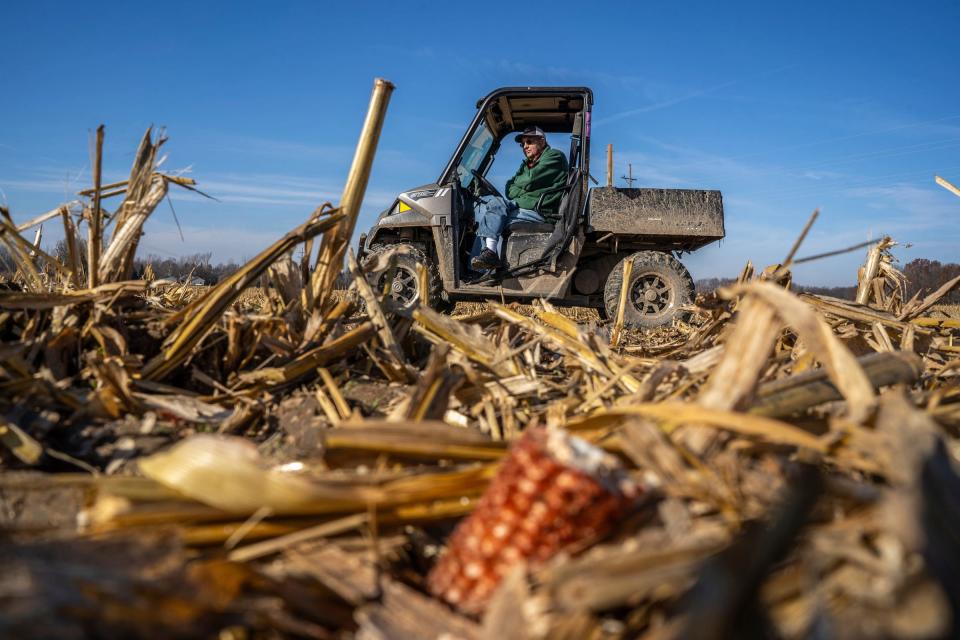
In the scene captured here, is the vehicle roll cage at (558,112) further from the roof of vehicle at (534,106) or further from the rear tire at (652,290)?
the rear tire at (652,290)

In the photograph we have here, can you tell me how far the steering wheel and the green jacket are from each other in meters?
0.25

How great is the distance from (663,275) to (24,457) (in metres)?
8.45

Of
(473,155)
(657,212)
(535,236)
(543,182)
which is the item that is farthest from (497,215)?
(657,212)

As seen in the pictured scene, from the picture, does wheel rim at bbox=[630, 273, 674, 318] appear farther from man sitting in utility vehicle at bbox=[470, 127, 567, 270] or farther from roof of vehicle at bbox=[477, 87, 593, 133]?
roof of vehicle at bbox=[477, 87, 593, 133]

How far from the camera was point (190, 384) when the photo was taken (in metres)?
2.28

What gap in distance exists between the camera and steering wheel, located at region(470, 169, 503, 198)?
9484 mm

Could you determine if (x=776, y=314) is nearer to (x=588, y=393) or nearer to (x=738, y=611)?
(x=738, y=611)

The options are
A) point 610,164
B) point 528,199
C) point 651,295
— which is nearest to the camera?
point 651,295

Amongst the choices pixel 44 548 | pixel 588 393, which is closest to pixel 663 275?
pixel 588 393

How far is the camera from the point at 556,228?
29.7 feet

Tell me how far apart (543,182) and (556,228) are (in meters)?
0.72

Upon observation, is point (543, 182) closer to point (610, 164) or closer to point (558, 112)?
point (558, 112)

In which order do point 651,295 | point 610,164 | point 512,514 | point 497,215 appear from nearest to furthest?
point 512,514
point 497,215
point 651,295
point 610,164

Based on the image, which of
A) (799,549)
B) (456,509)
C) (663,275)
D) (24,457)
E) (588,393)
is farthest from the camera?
(663,275)
